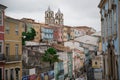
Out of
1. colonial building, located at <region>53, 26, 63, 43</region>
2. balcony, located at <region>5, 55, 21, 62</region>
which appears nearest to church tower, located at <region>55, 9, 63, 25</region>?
colonial building, located at <region>53, 26, 63, 43</region>

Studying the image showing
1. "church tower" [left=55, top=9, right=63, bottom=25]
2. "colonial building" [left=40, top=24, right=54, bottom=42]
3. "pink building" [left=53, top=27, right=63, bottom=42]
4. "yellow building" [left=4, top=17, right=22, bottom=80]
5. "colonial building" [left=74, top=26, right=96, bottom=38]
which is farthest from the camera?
"church tower" [left=55, top=9, right=63, bottom=25]

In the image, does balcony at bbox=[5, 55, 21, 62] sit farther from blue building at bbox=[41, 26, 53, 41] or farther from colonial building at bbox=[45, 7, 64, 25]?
colonial building at bbox=[45, 7, 64, 25]

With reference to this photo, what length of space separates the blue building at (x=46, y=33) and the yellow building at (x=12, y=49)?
64.0 metres

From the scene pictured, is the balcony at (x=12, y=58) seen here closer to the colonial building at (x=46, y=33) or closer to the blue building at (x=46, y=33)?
the colonial building at (x=46, y=33)

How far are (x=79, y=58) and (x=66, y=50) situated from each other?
16.2 meters

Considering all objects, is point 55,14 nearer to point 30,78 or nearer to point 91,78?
point 91,78

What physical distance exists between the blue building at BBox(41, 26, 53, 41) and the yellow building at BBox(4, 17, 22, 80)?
64.0 m

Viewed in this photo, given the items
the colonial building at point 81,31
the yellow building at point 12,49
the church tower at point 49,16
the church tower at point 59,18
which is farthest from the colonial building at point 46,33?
the yellow building at point 12,49

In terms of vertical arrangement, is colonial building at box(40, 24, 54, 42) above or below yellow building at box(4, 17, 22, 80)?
above

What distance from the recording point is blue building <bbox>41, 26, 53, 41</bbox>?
3986 inches

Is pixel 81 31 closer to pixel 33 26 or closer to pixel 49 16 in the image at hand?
pixel 49 16

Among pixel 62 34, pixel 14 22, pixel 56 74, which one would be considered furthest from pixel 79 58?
pixel 14 22

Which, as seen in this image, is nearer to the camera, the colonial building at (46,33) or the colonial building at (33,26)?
the colonial building at (33,26)

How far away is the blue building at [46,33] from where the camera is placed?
332ft
